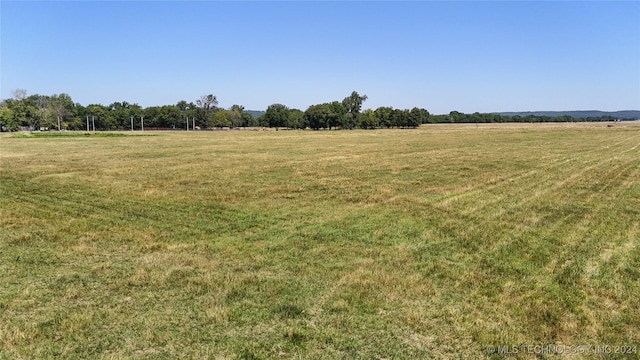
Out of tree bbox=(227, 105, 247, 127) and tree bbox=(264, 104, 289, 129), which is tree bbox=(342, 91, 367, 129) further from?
tree bbox=(227, 105, 247, 127)

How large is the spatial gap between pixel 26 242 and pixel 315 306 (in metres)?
7.07

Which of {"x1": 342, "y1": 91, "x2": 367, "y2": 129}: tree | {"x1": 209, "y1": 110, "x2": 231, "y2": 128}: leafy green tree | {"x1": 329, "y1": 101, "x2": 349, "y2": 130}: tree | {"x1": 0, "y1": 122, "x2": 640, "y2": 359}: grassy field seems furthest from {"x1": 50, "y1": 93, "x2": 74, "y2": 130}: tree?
{"x1": 0, "y1": 122, "x2": 640, "y2": 359}: grassy field

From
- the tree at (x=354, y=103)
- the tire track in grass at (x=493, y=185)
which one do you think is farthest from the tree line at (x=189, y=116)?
the tire track in grass at (x=493, y=185)

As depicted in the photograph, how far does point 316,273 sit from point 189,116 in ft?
516

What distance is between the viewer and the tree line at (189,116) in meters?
133

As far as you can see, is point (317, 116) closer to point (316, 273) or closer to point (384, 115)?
point (384, 115)

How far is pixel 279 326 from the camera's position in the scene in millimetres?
5410

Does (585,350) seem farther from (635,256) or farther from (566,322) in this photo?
(635,256)

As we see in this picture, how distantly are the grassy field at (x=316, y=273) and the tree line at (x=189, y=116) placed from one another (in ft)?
408

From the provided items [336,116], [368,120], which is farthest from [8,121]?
[368,120]

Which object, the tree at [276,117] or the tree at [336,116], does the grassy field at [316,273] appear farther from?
the tree at [276,117]

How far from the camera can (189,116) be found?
155 meters

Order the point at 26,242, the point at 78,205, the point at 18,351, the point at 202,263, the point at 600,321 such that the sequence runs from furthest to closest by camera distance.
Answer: the point at 78,205
the point at 26,242
the point at 202,263
the point at 600,321
the point at 18,351

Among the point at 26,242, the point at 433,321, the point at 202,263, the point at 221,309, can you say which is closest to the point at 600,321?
the point at 433,321
